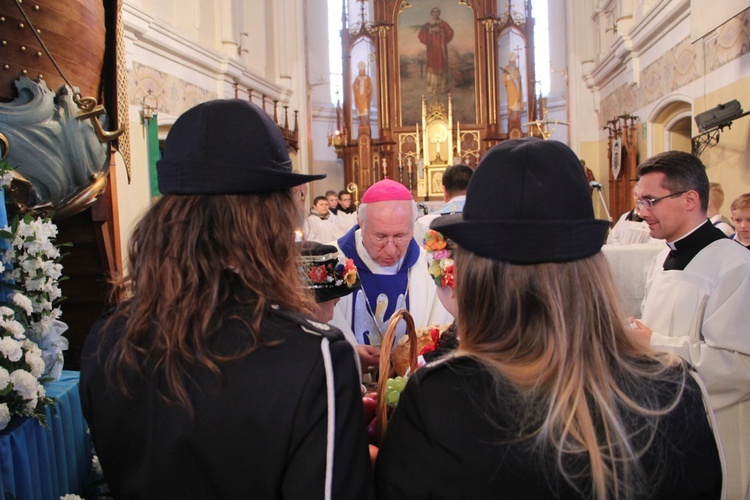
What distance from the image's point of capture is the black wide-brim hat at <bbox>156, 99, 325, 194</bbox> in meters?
1.29

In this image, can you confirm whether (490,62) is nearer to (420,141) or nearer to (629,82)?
(420,141)

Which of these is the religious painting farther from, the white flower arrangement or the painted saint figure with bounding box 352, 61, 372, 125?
the white flower arrangement

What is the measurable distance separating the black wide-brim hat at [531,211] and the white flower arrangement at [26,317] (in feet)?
4.79

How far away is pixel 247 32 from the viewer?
13180mm

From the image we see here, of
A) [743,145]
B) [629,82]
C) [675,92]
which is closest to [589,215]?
[743,145]

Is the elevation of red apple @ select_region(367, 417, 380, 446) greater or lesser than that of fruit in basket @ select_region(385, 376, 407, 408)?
lesser

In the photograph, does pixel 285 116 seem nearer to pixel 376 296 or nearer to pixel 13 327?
pixel 376 296

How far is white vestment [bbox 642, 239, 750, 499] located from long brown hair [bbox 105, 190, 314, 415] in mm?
1888

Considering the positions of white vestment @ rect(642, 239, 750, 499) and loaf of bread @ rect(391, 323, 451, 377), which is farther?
white vestment @ rect(642, 239, 750, 499)

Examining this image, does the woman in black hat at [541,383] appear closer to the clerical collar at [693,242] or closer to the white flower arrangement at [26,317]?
the white flower arrangement at [26,317]

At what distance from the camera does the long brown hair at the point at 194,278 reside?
1229 mm

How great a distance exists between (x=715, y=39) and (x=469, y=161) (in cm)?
965

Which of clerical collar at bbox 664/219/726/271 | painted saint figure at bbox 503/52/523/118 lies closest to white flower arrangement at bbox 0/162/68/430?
clerical collar at bbox 664/219/726/271

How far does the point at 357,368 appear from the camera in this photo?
52.4 inches
